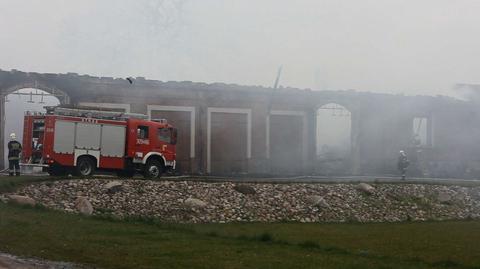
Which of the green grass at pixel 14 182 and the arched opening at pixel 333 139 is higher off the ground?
the arched opening at pixel 333 139

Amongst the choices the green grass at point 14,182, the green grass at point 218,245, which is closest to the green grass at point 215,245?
the green grass at point 218,245

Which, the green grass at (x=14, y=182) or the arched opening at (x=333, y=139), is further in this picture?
the arched opening at (x=333, y=139)

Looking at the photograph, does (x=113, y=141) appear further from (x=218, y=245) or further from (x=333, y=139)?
(x=333, y=139)

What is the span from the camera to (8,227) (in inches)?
609

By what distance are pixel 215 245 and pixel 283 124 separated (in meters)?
29.2

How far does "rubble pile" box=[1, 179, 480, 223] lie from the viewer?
22203 mm

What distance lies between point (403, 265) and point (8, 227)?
9430 millimetres

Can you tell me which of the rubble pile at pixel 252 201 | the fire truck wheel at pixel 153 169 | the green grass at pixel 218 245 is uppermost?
the fire truck wheel at pixel 153 169

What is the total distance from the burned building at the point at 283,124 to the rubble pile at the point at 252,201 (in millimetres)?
9614

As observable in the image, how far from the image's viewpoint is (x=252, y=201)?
78.7 feet

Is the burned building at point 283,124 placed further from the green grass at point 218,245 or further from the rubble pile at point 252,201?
the green grass at point 218,245

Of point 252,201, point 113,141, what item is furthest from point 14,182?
point 252,201

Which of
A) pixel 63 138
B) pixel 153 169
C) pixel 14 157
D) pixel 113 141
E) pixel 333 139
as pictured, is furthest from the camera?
pixel 333 139

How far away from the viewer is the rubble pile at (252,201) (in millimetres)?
22203
